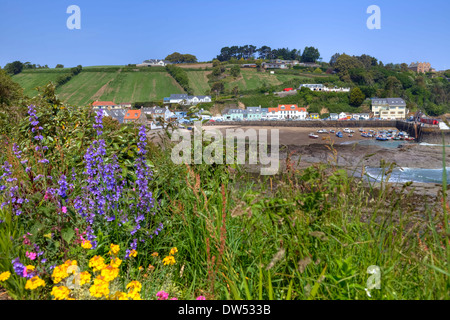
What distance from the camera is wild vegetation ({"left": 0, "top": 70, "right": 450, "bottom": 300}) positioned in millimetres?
2148

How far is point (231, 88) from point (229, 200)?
109039mm

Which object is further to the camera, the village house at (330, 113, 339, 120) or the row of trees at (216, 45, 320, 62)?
the row of trees at (216, 45, 320, 62)

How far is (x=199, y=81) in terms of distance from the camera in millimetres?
117500


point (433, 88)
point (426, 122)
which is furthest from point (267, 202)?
point (433, 88)

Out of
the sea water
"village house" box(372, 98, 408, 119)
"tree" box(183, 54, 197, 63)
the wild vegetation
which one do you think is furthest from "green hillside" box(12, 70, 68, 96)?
the wild vegetation

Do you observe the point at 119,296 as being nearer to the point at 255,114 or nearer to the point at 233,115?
the point at 233,115

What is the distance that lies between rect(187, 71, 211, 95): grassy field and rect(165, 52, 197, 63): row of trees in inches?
1068

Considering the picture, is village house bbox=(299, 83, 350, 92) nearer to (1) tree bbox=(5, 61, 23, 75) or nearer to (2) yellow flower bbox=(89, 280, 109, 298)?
(1) tree bbox=(5, 61, 23, 75)

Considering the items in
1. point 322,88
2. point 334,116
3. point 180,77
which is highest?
point 180,77

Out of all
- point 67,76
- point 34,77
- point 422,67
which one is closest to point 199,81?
point 67,76

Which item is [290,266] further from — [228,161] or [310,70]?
[310,70]

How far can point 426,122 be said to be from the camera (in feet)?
178

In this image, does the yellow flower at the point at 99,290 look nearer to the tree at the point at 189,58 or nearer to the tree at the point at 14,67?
the tree at the point at 14,67

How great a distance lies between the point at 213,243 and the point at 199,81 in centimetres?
11873
